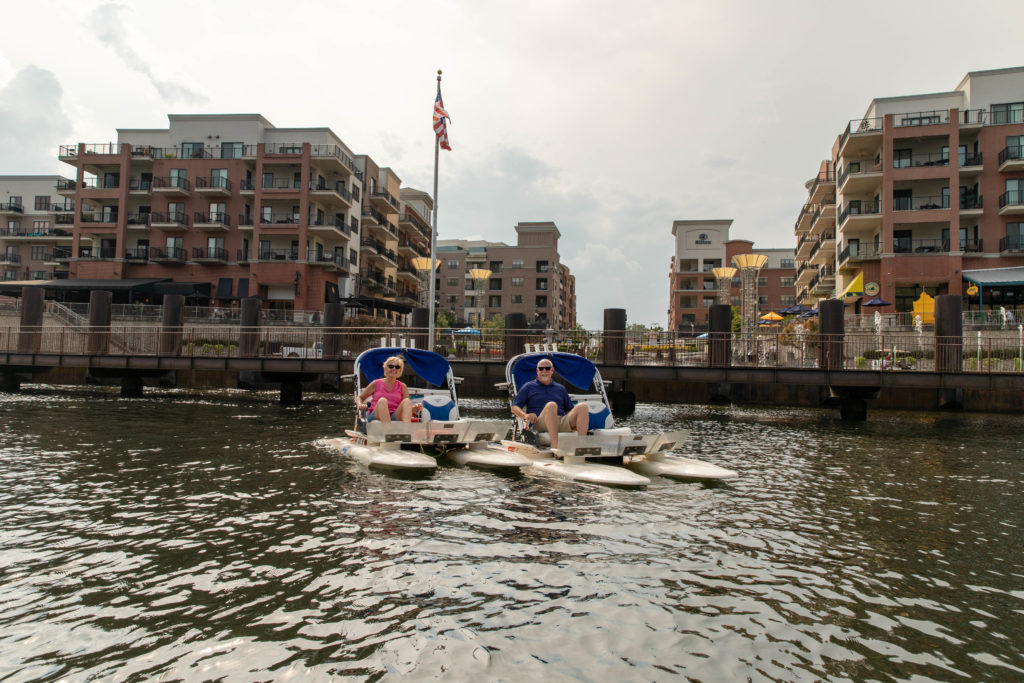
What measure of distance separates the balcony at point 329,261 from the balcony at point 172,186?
1233cm

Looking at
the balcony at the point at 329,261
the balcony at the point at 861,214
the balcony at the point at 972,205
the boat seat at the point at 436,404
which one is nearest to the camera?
the boat seat at the point at 436,404

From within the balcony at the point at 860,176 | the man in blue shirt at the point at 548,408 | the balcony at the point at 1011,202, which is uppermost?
the balcony at the point at 860,176

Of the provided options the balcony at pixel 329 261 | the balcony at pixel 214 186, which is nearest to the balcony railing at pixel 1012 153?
the balcony at pixel 329 261

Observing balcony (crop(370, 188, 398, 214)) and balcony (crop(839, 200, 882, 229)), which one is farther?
balcony (crop(370, 188, 398, 214))

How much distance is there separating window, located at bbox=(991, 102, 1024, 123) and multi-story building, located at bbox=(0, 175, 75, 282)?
84388mm

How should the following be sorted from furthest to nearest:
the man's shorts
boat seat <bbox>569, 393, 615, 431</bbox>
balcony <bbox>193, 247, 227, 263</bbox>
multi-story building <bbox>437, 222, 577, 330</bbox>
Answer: multi-story building <bbox>437, 222, 577, 330</bbox>, balcony <bbox>193, 247, 227, 263</bbox>, boat seat <bbox>569, 393, 615, 431</bbox>, the man's shorts

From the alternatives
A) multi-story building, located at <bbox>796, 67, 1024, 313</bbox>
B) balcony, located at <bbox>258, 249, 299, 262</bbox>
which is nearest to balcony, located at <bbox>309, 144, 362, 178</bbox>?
balcony, located at <bbox>258, 249, 299, 262</bbox>

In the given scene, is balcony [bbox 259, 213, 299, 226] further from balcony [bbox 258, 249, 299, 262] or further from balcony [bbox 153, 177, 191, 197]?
balcony [bbox 153, 177, 191, 197]

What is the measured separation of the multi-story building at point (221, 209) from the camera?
5622cm

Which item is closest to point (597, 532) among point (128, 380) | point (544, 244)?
point (128, 380)

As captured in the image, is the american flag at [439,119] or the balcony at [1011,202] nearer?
the american flag at [439,119]

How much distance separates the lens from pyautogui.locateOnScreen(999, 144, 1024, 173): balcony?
145ft

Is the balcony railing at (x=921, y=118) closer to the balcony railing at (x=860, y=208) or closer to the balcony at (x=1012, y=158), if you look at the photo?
the balcony at (x=1012, y=158)

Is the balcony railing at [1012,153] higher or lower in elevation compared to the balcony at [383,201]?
lower
